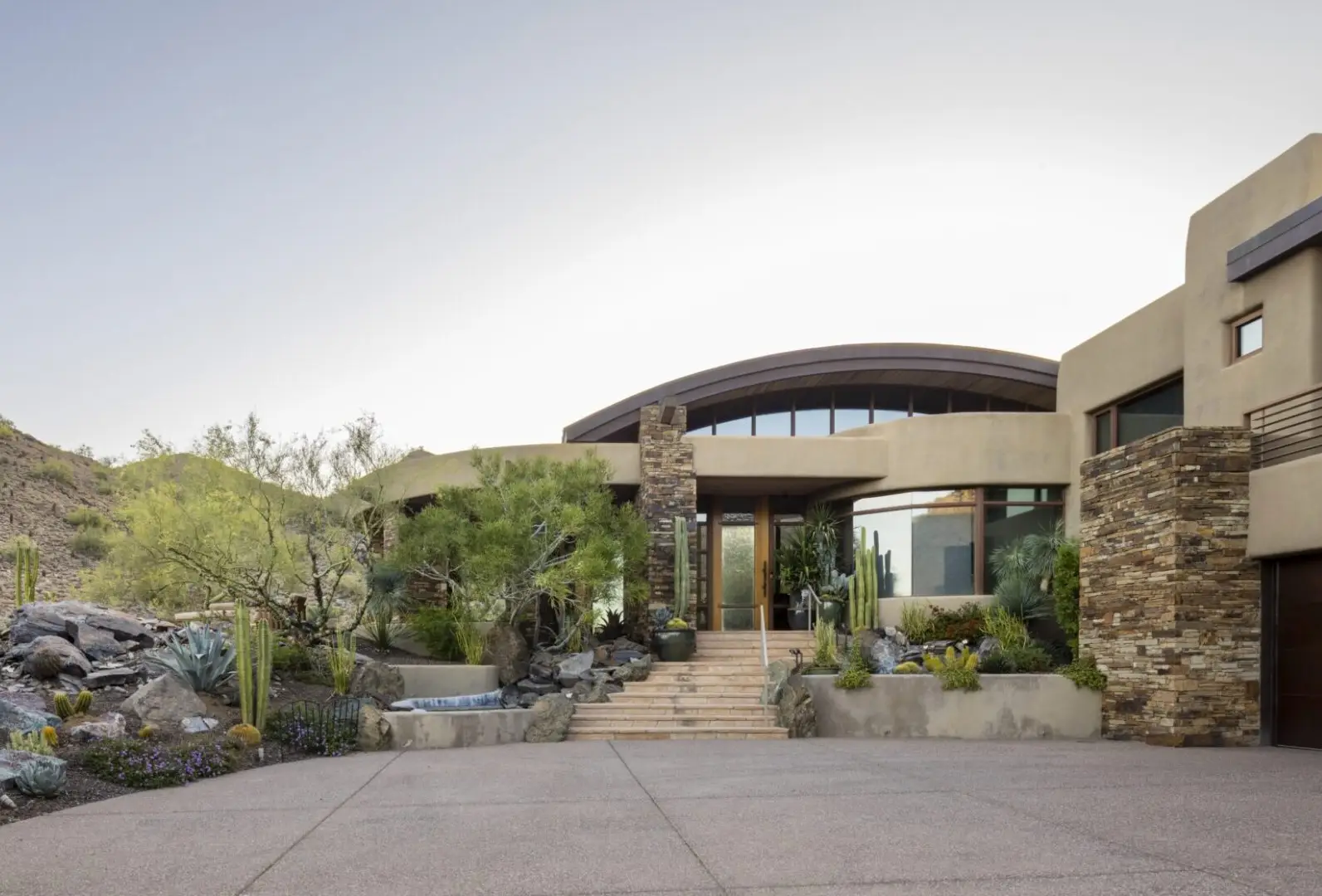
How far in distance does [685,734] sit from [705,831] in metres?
7.52

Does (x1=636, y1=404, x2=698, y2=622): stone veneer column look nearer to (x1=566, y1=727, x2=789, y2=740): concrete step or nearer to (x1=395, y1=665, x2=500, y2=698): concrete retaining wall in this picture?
(x1=395, y1=665, x2=500, y2=698): concrete retaining wall

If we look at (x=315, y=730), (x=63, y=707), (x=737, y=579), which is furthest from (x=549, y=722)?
(x=737, y=579)

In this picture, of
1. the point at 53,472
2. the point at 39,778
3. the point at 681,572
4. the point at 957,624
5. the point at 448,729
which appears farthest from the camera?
the point at 53,472

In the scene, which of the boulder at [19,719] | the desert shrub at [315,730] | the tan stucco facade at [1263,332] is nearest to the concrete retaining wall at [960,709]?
the tan stucco facade at [1263,332]

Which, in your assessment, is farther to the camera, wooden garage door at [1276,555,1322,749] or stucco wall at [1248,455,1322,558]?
wooden garage door at [1276,555,1322,749]

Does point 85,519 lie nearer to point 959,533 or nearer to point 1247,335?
point 959,533

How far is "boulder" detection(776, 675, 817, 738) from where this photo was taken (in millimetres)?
14336

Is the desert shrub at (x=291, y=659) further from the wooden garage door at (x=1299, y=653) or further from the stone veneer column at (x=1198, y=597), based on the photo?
the wooden garage door at (x=1299, y=653)

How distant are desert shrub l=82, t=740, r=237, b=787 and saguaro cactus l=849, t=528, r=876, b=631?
11.7 meters

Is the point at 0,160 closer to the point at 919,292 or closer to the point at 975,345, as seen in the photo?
the point at 919,292

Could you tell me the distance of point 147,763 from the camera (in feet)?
30.3

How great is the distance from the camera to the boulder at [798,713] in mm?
14336

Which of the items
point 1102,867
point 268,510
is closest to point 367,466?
point 268,510

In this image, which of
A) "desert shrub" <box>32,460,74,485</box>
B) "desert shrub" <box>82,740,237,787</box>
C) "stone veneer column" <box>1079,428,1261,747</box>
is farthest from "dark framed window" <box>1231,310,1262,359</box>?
"desert shrub" <box>32,460,74,485</box>
